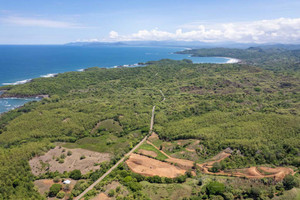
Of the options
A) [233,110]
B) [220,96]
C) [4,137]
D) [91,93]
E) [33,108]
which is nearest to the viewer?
[4,137]

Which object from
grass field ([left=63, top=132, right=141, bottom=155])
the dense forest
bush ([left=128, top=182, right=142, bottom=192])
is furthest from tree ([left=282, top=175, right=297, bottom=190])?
grass field ([left=63, top=132, right=141, bottom=155])

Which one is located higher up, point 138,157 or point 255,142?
point 255,142

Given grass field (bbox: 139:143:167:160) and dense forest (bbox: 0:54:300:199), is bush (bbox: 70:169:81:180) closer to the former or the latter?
dense forest (bbox: 0:54:300:199)

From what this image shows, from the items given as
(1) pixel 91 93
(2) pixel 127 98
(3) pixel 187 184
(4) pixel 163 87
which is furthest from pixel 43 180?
(4) pixel 163 87

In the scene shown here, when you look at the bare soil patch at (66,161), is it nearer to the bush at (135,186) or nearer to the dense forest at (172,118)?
the dense forest at (172,118)

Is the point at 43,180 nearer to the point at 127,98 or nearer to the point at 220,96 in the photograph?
the point at 127,98

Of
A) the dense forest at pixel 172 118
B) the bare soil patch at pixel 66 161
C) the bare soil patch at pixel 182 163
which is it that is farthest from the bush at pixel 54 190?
the bare soil patch at pixel 182 163

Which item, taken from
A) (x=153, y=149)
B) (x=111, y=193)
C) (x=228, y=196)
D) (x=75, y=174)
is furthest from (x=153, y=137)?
(x=228, y=196)
